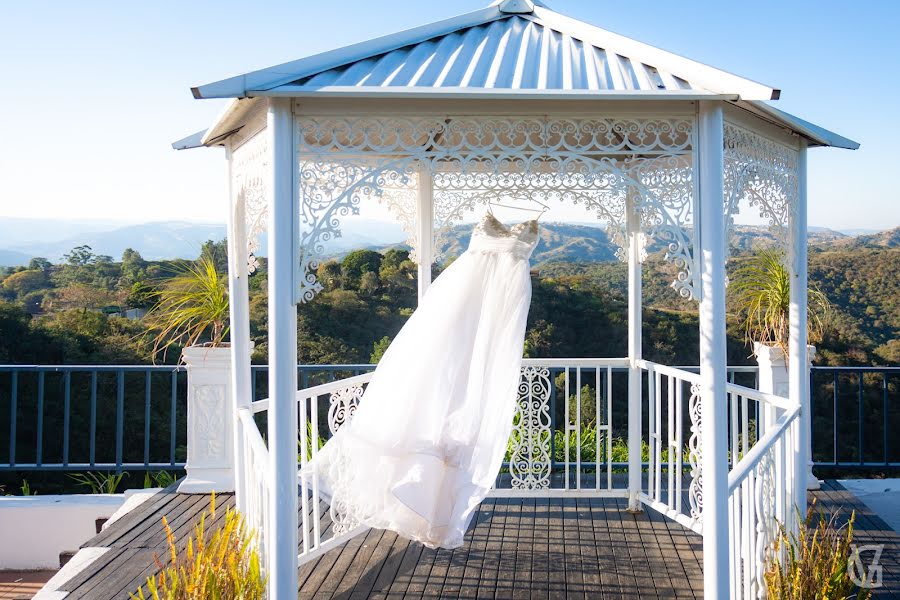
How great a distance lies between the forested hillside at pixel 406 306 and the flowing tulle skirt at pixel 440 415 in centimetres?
598

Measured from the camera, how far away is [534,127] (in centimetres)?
358

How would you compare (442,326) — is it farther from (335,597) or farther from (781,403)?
(781,403)

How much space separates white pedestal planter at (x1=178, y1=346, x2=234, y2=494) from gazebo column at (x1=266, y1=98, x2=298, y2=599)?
7.59 ft

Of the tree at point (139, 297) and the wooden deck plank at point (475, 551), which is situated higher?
the tree at point (139, 297)

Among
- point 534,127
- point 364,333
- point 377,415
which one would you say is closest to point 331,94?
point 534,127

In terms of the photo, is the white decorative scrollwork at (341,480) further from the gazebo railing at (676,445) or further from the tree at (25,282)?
the tree at (25,282)

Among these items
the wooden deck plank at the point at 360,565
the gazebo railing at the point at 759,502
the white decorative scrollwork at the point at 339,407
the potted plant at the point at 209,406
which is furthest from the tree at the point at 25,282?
the gazebo railing at the point at 759,502

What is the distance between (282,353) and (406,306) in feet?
25.9

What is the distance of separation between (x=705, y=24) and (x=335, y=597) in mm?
9430

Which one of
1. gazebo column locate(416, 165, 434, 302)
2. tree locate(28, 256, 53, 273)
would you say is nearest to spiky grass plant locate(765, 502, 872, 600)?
gazebo column locate(416, 165, 434, 302)

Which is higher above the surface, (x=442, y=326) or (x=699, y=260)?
(x=699, y=260)

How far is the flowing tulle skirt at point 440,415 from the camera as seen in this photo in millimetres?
3822

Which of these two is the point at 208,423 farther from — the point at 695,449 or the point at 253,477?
the point at 695,449

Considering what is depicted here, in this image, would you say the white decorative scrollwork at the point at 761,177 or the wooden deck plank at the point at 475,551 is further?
the wooden deck plank at the point at 475,551
